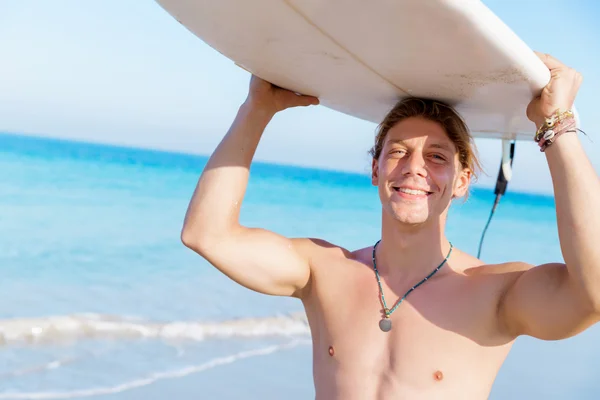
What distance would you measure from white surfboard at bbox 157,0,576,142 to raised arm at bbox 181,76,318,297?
0.12m

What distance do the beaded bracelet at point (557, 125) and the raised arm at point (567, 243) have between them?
0.05 feet

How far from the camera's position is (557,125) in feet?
5.90

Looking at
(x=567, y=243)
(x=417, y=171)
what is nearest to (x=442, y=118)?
(x=417, y=171)

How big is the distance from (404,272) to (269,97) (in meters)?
0.79

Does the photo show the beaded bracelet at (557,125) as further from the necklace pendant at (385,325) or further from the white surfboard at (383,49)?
the necklace pendant at (385,325)

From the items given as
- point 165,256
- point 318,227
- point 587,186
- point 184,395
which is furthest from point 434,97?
point 318,227

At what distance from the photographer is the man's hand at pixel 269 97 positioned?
2410mm

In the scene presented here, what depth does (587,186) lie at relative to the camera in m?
1.72

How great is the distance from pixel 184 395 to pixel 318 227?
1063 cm

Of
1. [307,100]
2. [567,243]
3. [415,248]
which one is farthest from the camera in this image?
[307,100]

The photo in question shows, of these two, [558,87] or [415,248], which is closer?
[558,87]

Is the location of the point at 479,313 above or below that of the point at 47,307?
above

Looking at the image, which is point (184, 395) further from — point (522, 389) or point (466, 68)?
point (466, 68)

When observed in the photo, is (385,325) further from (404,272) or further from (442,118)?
(442,118)
